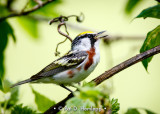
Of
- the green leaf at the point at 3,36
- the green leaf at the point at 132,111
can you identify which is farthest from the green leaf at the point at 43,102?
the green leaf at the point at 3,36

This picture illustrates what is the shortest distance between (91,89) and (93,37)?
184 cm

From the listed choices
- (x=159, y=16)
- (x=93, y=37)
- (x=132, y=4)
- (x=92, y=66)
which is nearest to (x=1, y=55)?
(x=92, y=66)

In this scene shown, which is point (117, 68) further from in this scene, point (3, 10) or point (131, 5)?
point (3, 10)

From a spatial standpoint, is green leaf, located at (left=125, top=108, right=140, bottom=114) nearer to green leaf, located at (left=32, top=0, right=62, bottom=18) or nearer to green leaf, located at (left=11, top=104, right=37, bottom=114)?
green leaf, located at (left=11, top=104, right=37, bottom=114)

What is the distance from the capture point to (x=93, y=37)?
9.22 feet

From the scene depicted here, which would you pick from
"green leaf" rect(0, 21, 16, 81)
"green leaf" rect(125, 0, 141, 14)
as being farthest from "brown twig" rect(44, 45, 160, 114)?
"green leaf" rect(125, 0, 141, 14)

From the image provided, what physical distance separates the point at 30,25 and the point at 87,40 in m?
0.75

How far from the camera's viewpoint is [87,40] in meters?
2.83

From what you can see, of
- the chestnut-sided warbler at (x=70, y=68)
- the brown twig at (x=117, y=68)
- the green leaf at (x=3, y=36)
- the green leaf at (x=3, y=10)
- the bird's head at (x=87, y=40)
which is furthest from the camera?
the green leaf at (x=3, y=10)

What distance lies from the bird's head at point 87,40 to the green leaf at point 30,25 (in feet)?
1.80

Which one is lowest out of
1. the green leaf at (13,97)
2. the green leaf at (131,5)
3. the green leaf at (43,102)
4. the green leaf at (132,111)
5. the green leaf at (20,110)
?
the green leaf at (132,111)

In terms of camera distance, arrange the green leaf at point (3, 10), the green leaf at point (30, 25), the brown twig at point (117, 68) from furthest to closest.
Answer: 1. the green leaf at point (30, 25)
2. the green leaf at point (3, 10)
3. the brown twig at point (117, 68)

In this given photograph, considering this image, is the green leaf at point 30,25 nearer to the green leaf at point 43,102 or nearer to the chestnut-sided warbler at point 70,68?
the chestnut-sided warbler at point 70,68

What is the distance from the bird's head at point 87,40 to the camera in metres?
2.79
